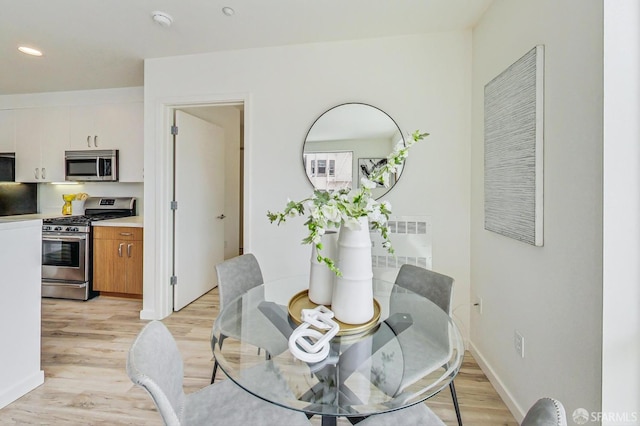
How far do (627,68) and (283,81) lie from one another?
2149mm

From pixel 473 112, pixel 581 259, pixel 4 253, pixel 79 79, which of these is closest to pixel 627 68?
pixel 581 259

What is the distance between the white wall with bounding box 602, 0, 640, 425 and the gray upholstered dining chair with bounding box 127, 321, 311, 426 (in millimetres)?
1101

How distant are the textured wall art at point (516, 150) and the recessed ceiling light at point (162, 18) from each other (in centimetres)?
226

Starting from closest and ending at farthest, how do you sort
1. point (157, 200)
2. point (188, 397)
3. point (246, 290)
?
point (188, 397) → point (246, 290) → point (157, 200)

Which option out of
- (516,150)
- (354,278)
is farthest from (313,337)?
(516,150)

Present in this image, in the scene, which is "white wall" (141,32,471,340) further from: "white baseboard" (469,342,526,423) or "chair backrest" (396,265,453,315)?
"chair backrest" (396,265,453,315)

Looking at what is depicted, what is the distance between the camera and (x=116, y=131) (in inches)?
145

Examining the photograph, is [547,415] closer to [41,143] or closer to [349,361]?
[349,361]

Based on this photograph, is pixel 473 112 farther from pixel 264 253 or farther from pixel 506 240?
pixel 264 253

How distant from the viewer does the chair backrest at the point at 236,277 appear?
1.78 metres

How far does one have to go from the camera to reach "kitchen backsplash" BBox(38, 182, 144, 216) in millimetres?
3969

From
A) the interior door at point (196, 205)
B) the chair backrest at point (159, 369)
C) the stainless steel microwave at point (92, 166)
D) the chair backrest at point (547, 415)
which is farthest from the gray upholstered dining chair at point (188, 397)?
the stainless steel microwave at point (92, 166)

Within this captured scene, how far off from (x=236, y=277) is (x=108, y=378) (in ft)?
3.63

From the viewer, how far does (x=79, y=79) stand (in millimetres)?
3354
